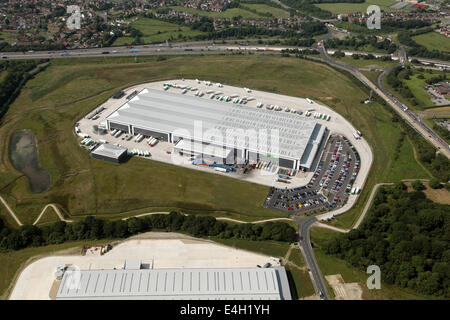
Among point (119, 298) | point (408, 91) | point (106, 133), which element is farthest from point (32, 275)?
point (408, 91)

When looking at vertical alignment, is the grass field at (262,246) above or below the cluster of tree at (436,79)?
below

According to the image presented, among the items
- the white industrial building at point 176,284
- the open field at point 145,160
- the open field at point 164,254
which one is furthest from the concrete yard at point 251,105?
the white industrial building at point 176,284

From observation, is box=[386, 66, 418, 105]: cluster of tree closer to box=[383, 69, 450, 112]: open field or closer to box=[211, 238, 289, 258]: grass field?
box=[383, 69, 450, 112]: open field

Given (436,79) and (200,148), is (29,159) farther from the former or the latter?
(436,79)

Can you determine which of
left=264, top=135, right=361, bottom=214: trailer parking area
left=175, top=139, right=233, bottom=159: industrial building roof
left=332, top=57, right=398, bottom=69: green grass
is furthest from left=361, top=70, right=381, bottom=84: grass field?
left=175, top=139, right=233, bottom=159: industrial building roof

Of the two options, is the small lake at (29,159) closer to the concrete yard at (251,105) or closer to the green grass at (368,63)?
the concrete yard at (251,105)
